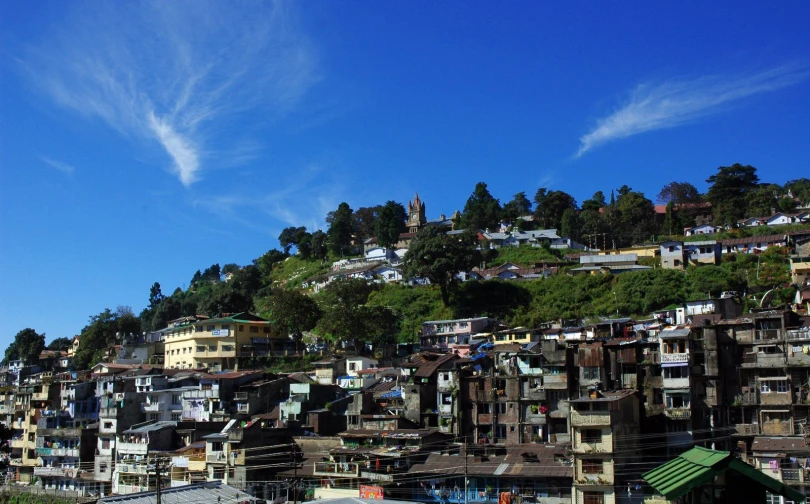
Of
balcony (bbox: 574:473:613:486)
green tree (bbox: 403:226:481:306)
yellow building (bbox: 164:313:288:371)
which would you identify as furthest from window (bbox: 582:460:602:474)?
yellow building (bbox: 164:313:288:371)

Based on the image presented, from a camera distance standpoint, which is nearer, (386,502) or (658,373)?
(386,502)

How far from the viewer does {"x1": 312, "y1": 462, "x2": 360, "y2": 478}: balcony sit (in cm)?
4523

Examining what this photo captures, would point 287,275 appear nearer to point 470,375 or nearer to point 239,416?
point 239,416

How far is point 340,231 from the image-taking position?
11662 centimetres

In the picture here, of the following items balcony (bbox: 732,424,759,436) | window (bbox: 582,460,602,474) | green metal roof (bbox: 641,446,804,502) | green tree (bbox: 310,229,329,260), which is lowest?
window (bbox: 582,460,602,474)

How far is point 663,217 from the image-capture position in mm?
101562

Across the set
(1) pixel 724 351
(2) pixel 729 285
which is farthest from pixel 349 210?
(1) pixel 724 351

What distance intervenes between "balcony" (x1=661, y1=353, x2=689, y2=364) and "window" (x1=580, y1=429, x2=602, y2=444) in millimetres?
7938

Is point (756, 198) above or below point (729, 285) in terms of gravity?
above

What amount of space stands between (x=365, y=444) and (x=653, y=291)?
3460cm

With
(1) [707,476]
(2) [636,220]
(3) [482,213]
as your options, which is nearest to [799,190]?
(2) [636,220]

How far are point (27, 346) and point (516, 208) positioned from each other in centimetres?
7110

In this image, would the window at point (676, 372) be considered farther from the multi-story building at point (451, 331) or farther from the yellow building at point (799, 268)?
the yellow building at point (799, 268)

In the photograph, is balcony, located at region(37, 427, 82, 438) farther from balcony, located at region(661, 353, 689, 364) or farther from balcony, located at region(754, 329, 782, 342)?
balcony, located at region(754, 329, 782, 342)
